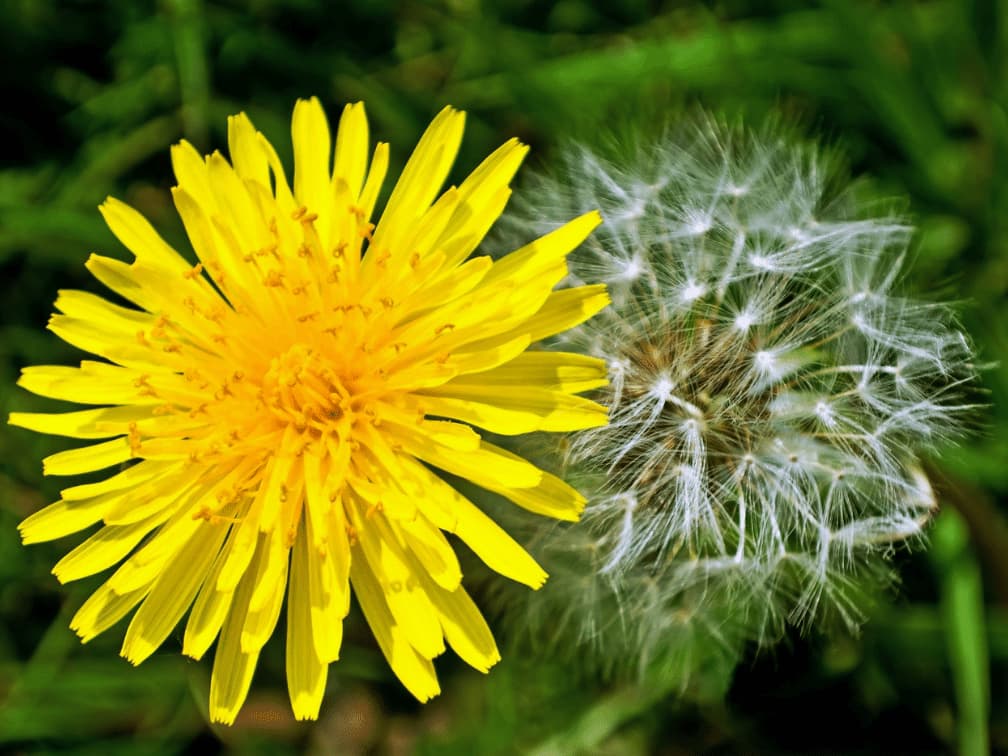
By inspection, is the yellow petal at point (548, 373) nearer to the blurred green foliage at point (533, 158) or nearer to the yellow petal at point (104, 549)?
the yellow petal at point (104, 549)

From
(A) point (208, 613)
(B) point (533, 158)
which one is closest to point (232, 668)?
(A) point (208, 613)

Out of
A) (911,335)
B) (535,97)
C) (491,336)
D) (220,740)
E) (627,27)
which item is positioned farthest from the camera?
(627,27)

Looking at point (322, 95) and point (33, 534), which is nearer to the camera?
point (33, 534)

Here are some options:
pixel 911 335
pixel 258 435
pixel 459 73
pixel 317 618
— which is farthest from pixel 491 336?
pixel 459 73

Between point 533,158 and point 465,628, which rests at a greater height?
point 533,158

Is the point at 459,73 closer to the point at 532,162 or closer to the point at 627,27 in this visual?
the point at 532,162

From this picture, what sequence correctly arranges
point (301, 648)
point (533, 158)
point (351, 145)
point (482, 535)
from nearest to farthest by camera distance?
point (482, 535) < point (301, 648) < point (351, 145) < point (533, 158)

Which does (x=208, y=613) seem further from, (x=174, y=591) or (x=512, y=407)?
(x=512, y=407)

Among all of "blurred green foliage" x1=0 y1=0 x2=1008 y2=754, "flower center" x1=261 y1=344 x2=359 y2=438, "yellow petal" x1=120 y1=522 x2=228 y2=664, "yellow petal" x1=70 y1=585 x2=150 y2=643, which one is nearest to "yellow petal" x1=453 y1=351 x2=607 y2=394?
"flower center" x1=261 y1=344 x2=359 y2=438
